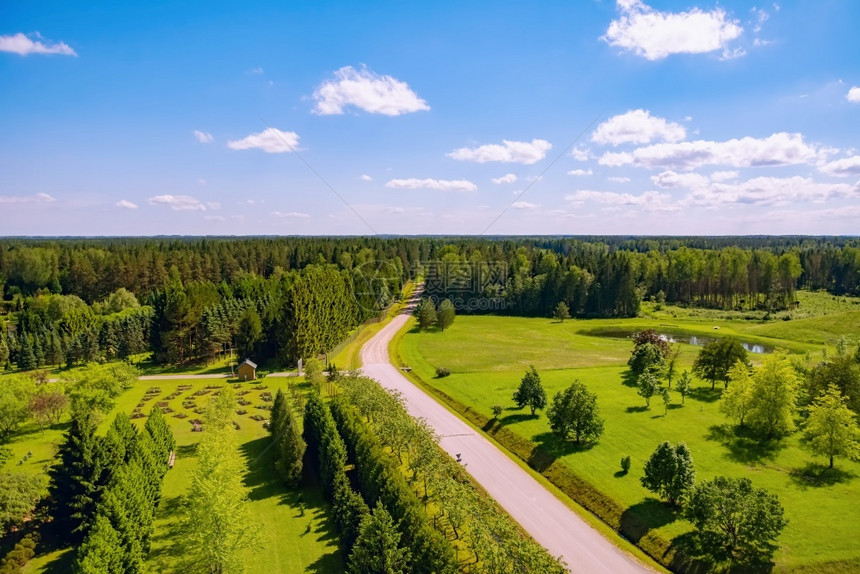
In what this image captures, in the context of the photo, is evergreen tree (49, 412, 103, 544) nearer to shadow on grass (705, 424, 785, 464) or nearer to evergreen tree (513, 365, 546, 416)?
evergreen tree (513, 365, 546, 416)

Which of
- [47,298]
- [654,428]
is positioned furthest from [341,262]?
[654,428]

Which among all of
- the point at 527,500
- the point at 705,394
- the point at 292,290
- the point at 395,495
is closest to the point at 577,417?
the point at 527,500

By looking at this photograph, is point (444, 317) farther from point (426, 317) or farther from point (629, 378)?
point (629, 378)

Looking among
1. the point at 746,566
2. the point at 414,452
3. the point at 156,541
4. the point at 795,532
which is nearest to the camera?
the point at 746,566

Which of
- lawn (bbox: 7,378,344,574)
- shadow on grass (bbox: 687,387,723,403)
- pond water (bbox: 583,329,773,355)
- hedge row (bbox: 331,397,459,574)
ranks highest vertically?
hedge row (bbox: 331,397,459,574)

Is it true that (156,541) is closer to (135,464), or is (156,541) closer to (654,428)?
(135,464)

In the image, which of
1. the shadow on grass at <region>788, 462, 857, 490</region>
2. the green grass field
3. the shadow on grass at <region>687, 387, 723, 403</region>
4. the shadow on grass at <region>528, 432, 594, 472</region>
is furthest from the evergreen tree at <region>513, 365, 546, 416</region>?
the shadow on grass at <region>788, 462, 857, 490</region>
